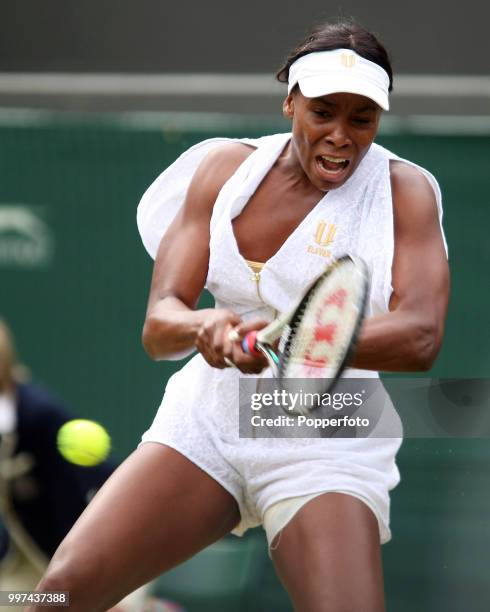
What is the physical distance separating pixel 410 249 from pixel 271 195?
15.7 inches

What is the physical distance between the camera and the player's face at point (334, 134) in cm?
340

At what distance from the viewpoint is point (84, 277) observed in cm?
591

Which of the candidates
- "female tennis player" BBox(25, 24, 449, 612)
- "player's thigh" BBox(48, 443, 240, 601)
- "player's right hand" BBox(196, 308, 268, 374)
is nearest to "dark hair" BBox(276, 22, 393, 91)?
"female tennis player" BBox(25, 24, 449, 612)

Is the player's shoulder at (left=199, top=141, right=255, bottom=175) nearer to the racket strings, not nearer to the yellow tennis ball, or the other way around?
the racket strings

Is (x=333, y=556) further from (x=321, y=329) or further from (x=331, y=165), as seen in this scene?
(x=331, y=165)

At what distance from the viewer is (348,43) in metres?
3.52

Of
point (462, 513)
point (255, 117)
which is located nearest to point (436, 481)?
point (462, 513)

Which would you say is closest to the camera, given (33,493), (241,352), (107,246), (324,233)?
(241,352)

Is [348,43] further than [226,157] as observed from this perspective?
No

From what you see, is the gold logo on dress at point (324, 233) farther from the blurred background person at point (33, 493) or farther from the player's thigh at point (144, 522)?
the blurred background person at point (33, 493)

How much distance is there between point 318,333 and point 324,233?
357 mm

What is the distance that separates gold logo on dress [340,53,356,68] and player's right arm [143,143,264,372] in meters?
0.38

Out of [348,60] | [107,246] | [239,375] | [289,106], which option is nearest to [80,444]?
[107,246]

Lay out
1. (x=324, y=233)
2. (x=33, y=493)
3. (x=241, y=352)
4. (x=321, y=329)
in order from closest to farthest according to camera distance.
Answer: (x=241, y=352) → (x=321, y=329) → (x=324, y=233) → (x=33, y=493)
